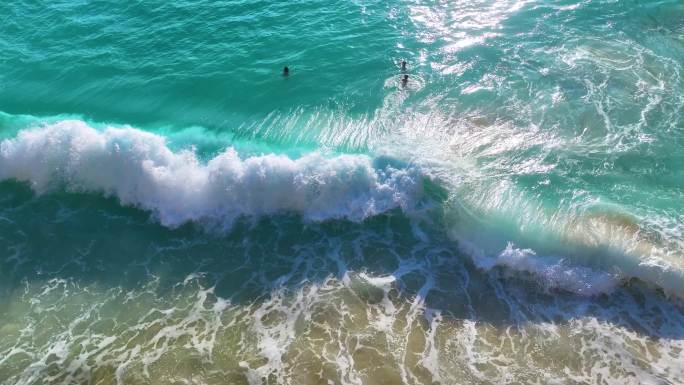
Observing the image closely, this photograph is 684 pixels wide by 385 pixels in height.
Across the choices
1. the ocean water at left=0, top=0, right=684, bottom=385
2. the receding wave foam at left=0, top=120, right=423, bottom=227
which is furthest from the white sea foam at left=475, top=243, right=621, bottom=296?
the receding wave foam at left=0, top=120, right=423, bottom=227

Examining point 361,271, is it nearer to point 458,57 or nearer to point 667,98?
point 458,57

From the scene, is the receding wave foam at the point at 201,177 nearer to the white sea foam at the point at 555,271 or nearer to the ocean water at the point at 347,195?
the ocean water at the point at 347,195

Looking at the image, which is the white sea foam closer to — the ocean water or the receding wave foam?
the ocean water

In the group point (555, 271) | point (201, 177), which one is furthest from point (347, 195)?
point (555, 271)

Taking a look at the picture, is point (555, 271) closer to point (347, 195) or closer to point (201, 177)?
point (347, 195)

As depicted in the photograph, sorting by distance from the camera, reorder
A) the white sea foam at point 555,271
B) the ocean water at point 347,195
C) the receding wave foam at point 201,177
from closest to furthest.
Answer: the ocean water at point 347,195 → the white sea foam at point 555,271 → the receding wave foam at point 201,177

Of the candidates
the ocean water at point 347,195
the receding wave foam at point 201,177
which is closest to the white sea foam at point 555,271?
the ocean water at point 347,195

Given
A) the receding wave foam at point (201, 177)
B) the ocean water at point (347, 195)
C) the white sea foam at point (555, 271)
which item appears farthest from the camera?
the receding wave foam at point (201, 177)

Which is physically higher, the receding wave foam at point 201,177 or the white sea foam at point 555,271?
the receding wave foam at point 201,177
